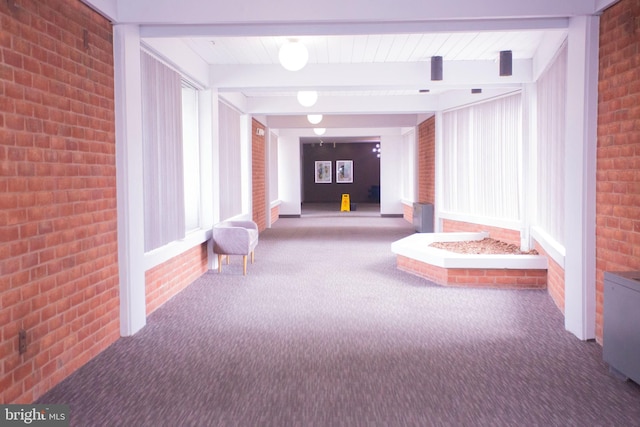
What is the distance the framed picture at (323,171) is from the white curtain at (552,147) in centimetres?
1654

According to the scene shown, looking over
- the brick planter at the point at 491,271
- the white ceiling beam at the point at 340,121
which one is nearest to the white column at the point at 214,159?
the brick planter at the point at 491,271

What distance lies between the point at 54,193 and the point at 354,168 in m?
20.1

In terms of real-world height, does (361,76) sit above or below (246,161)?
above

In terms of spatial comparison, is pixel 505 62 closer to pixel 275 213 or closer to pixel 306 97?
pixel 306 97

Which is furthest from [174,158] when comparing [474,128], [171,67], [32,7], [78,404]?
[474,128]

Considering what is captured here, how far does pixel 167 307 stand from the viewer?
206 inches

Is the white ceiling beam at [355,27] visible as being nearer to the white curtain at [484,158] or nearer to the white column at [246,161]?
the white curtain at [484,158]

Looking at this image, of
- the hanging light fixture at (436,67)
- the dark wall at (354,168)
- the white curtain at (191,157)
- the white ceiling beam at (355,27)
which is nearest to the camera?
the white ceiling beam at (355,27)

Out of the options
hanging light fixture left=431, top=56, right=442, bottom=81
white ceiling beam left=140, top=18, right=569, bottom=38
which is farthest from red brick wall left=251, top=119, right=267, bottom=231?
white ceiling beam left=140, top=18, right=569, bottom=38

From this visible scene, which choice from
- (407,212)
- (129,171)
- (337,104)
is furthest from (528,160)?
(407,212)

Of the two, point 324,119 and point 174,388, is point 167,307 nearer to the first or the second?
point 174,388

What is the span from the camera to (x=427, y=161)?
1148 cm

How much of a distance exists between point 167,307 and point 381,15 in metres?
3.28

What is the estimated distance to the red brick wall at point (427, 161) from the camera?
428 inches
